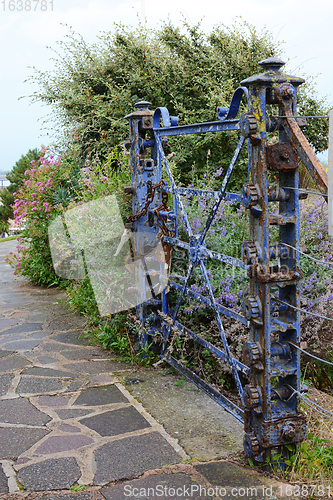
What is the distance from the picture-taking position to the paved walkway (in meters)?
2.16

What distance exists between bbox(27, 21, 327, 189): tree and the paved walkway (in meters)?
4.46

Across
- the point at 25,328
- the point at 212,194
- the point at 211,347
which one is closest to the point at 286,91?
the point at 212,194

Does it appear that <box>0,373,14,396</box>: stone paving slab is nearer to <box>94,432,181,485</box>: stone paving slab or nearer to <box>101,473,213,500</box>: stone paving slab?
<box>94,432,181,485</box>: stone paving slab

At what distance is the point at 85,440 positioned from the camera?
8.52ft

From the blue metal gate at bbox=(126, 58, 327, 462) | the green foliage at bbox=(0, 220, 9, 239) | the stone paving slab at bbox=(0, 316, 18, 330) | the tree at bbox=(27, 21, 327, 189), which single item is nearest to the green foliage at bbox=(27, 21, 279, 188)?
the tree at bbox=(27, 21, 327, 189)

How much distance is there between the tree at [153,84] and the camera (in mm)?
7773

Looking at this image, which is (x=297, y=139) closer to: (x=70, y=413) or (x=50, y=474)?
(x=50, y=474)

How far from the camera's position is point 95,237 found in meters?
4.15

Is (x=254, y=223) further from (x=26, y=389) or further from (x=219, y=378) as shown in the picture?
(x=26, y=389)

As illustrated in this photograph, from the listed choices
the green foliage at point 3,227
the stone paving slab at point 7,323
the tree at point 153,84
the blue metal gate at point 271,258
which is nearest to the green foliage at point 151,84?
the tree at point 153,84

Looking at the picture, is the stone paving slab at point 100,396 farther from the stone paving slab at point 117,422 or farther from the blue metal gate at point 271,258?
the blue metal gate at point 271,258

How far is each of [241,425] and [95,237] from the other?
82.7 inches

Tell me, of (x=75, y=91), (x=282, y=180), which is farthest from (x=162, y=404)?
(x=75, y=91)

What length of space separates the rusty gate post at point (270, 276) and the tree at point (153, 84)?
5224mm
